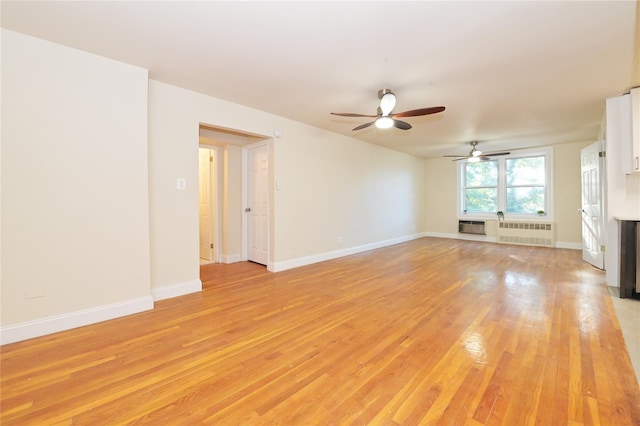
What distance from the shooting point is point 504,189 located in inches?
293

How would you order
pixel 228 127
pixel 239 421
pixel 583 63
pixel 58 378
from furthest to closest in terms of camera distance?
1. pixel 228 127
2. pixel 583 63
3. pixel 58 378
4. pixel 239 421

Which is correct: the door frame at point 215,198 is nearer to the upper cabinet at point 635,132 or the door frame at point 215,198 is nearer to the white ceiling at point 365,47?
the white ceiling at point 365,47

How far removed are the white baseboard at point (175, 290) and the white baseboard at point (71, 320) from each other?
26cm

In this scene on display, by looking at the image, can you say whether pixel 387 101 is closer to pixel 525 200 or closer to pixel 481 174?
pixel 481 174

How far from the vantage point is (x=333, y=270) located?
15.0ft

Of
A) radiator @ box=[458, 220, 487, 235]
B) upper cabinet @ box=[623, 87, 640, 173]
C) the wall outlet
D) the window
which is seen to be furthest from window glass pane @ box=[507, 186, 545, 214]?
the wall outlet

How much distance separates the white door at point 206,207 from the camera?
5375 millimetres

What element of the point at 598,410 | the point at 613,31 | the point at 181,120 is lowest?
the point at 598,410

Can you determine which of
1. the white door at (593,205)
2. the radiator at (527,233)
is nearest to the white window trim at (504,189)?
the radiator at (527,233)

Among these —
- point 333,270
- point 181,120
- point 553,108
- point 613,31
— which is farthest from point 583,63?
point 181,120

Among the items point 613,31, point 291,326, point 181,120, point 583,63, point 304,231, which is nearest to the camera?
point 613,31

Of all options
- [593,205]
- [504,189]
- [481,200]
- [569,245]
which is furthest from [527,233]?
[593,205]

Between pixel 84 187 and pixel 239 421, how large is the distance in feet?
8.40

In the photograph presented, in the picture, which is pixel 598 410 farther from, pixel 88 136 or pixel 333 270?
pixel 88 136
